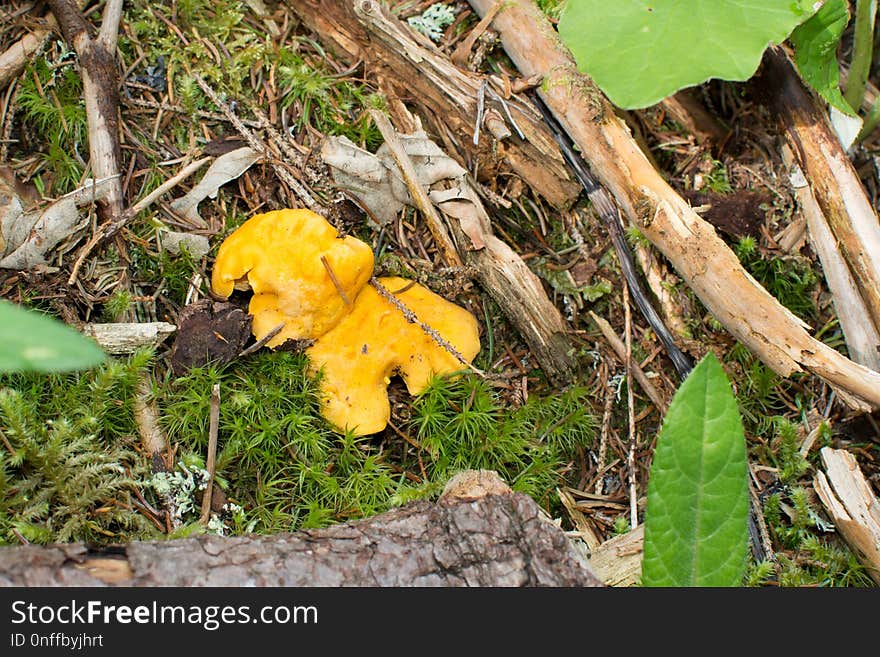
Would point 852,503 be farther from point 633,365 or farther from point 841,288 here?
point 633,365

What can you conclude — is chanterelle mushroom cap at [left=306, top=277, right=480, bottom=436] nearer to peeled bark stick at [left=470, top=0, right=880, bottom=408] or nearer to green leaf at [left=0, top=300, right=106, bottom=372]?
peeled bark stick at [left=470, top=0, right=880, bottom=408]

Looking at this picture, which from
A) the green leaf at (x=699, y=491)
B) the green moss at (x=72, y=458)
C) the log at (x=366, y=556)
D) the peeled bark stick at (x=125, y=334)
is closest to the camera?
the log at (x=366, y=556)

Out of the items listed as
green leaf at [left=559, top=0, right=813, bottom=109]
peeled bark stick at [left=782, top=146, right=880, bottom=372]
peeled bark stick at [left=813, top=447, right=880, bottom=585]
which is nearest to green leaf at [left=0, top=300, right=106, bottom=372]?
green leaf at [left=559, top=0, right=813, bottom=109]

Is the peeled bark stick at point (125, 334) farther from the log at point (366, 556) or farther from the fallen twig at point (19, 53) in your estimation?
the fallen twig at point (19, 53)

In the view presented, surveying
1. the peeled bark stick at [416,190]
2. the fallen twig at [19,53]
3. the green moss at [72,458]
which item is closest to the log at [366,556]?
the green moss at [72,458]

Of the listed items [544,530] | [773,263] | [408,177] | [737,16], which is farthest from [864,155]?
[544,530]
